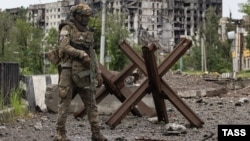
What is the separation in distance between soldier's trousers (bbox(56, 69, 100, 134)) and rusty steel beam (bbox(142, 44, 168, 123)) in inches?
69.3

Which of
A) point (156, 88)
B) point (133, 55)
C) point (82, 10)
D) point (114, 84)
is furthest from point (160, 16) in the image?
point (82, 10)

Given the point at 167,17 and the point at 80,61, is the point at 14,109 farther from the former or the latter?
the point at 167,17

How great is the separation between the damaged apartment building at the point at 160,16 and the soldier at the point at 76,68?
127m

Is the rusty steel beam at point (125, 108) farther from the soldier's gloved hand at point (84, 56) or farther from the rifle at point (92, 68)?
the soldier's gloved hand at point (84, 56)

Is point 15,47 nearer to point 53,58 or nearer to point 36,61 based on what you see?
point 36,61

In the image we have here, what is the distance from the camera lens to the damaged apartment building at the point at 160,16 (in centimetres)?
14012

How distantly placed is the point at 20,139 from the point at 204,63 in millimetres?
63617

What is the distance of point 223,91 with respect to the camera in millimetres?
23875

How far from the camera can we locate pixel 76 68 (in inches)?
334

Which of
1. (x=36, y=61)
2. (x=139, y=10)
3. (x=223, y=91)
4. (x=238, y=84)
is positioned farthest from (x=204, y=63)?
(x=139, y=10)

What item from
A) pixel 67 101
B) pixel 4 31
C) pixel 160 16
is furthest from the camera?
pixel 160 16

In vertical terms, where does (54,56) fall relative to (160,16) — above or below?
below

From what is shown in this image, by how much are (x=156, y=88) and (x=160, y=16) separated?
463 ft

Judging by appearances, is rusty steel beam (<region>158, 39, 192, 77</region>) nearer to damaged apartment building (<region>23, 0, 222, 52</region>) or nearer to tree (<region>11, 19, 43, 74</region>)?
tree (<region>11, 19, 43, 74</region>)
